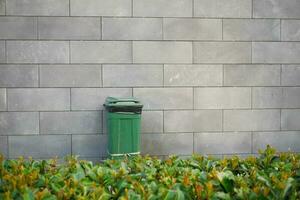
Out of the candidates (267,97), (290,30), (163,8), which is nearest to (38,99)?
(163,8)

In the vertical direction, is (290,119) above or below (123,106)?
below

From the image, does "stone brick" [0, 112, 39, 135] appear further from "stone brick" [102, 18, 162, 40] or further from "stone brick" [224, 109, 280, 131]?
"stone brick" [224, 109, 280, 131]

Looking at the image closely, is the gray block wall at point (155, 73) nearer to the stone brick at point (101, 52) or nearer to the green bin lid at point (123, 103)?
the stone brick at point (101, 52)

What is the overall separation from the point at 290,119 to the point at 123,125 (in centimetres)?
324

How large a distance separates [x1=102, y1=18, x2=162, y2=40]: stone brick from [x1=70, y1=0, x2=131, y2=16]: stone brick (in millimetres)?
120

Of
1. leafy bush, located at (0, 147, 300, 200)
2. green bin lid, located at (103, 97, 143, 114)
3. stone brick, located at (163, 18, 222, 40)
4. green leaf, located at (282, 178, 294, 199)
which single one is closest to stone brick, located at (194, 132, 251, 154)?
green bin lid, located at (103, 97, 143, 114)

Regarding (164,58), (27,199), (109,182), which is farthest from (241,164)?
(164,58)

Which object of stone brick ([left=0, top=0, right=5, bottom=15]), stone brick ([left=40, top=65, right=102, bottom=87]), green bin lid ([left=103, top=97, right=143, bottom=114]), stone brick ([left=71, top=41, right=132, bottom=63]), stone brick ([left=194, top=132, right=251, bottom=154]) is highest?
stone brick ([left=0, top=0, right=5, bottom=15])

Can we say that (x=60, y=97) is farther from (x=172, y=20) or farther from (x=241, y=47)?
(x=241, y=47)

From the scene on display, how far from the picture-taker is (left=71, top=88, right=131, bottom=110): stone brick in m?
6.88

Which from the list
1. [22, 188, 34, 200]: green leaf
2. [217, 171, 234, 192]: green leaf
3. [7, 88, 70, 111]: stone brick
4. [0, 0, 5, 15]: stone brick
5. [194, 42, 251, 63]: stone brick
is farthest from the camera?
[194, 42, 251, 63]: stone brick

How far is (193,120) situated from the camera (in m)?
7.15

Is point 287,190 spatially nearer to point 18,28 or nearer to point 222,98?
point 222,98

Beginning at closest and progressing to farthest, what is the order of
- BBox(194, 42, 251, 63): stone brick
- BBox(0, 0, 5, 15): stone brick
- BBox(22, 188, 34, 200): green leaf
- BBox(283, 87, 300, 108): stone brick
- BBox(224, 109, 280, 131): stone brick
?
BBox(22, 188, 34, 200): green leaf, BBox(0, 0, 5, 15): stone brick, BBox(194, 42, 251, 63): stone brick, BBox(224, 109, 280, 131): stone brick, BBox(283, 87, 300, 108): stone brick
